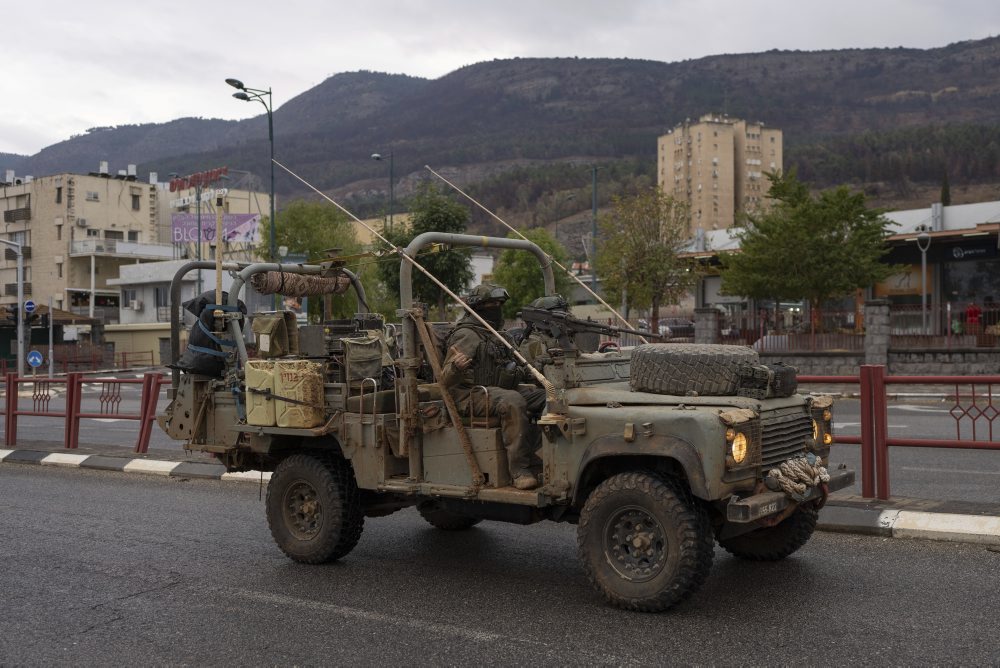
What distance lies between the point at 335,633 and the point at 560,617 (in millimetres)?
1324

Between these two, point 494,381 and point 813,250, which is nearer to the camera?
point 494,381

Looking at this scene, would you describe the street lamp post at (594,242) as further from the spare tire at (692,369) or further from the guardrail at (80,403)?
the spare tire at (692,369)

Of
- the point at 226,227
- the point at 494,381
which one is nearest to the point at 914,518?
the point at 494,381

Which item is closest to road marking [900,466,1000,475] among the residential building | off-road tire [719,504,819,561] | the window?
A: off-road tire [719,504,819,561]

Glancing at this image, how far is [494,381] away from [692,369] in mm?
1399

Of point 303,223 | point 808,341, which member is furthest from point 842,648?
point 303,223

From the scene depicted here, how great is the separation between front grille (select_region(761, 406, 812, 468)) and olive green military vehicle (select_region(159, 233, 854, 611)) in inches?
0.5

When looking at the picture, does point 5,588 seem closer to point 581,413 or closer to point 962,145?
point 581,413

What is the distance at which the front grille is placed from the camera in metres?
5.51

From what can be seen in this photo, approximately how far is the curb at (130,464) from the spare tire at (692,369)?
6.15 metres

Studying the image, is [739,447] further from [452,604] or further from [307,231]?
[307,231]

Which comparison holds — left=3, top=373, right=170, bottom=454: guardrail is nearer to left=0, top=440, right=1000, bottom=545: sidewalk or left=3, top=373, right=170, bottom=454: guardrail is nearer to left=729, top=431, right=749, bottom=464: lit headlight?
left=0, top=440, right=1000, bottom=545: sidewalk

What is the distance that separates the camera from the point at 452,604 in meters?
5.89

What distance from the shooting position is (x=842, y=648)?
4.87 meters
